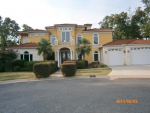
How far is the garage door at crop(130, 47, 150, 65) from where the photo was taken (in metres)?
18.8

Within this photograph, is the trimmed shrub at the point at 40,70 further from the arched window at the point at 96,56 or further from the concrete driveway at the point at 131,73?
the arched window at the point at 96,56

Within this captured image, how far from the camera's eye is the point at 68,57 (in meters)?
23.8

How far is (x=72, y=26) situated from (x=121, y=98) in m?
18.9

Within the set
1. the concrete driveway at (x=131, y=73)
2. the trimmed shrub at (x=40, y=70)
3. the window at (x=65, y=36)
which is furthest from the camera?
the window at (x=65, y=36)

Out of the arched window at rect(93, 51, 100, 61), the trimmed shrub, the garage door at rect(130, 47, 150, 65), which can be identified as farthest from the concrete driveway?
the arched window at rect(93, 51, 100, 61)

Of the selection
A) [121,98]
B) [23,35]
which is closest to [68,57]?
[23,35]

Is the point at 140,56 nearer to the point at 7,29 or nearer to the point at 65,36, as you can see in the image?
the point at 65,36

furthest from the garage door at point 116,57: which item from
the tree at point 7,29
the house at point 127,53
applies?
the tree at point 7,29

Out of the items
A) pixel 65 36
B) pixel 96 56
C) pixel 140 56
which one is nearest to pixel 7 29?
pixel 65 36

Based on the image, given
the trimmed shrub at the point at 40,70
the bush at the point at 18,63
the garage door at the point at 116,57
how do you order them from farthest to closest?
1. the garage door at the point at 116,57
2. the bush at the point at 18,63
3. the trimmed shrub at the point at 40,70

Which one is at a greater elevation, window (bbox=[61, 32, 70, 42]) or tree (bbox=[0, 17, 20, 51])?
tree (bbox=[0, 17, 20, 51])

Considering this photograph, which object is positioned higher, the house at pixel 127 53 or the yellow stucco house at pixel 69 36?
the yellow stucco house at pixel 69 36

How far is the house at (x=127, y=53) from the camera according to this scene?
742 inches

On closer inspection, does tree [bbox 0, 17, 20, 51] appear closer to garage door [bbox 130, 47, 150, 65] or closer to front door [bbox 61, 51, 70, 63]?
front door [bbox 61, 51, 70, 63]
